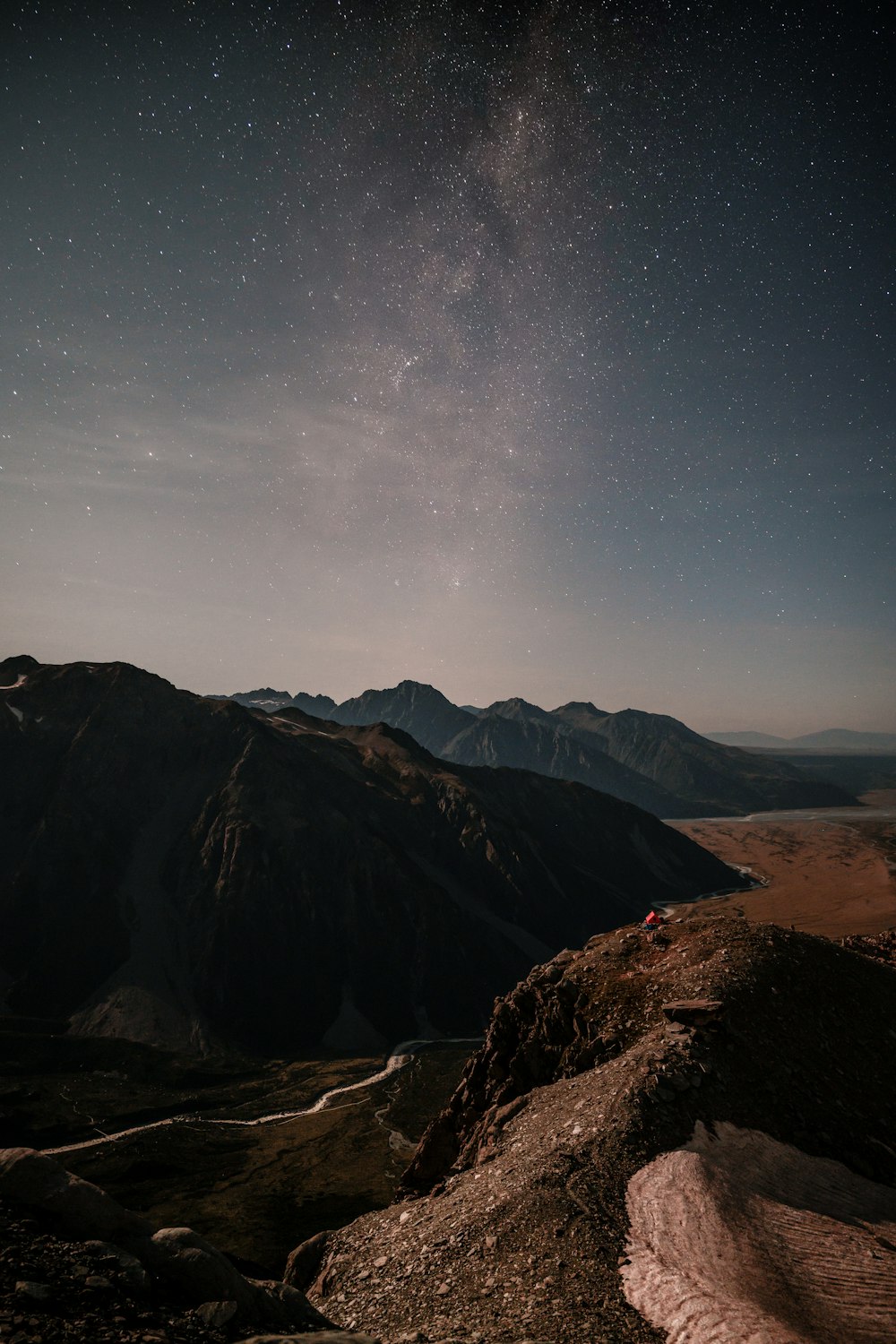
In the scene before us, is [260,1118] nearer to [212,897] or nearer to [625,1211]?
[212,897]

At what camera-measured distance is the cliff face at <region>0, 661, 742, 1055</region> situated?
5531 inches

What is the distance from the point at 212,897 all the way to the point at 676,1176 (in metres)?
164

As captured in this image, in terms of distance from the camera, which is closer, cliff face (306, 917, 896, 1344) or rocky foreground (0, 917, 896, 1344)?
rocky foreground (0, 917, 896, 1344)

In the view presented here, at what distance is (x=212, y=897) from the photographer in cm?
15875

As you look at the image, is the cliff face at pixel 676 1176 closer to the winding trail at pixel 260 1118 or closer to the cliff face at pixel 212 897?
the winding trail at pixel 260 1118

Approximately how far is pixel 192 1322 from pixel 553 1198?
42.1 feet

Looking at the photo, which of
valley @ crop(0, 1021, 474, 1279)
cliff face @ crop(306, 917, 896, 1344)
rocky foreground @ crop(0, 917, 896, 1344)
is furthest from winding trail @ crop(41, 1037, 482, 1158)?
rocky foreground @ crop(0, 917, 896, 1344)

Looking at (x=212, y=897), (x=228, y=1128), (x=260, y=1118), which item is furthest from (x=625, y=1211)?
(x=212, y=897)

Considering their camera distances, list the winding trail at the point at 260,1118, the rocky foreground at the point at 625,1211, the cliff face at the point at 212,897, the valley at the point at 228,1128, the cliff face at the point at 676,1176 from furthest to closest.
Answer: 1. the cliff face at the point at 212,897
2. the winding trail at the point at 260,1118
3. the valley at the point at 228,1128
4. the cliff face at the point at 676,1176
5. the rocky foreground at the point at 625,1211

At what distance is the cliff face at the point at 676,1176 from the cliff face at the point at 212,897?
129 m

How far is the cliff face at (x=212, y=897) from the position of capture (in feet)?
461

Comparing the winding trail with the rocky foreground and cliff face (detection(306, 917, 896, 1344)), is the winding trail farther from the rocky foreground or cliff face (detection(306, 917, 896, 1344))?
the rocky foreground

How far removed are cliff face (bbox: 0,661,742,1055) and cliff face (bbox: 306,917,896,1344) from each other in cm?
12905

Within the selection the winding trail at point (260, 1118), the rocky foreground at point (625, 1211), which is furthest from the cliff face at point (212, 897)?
the rocky foreground at point (625, 1211)
